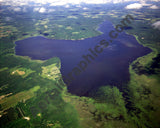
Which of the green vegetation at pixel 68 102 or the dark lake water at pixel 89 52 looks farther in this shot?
the dark lake water at pixel 89 52

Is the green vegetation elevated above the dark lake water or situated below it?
below

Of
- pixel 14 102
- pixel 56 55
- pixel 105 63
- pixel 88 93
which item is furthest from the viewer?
Result: pixel 56 55

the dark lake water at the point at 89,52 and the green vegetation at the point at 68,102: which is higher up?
the dark lake water at the point at 89,52

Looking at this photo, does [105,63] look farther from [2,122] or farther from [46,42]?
[46,42]

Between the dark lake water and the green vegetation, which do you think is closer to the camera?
the green vegetation

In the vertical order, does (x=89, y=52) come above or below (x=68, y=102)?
above

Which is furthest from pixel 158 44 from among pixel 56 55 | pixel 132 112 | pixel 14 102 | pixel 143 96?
pixel 14 102

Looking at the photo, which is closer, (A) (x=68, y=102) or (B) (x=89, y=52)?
(A) (x=68, y=102)

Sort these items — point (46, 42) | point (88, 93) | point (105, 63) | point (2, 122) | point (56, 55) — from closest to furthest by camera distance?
point (2, 122) < point (88, 93) < point (105, 63) < point (56, 55) < point (46, 42)
